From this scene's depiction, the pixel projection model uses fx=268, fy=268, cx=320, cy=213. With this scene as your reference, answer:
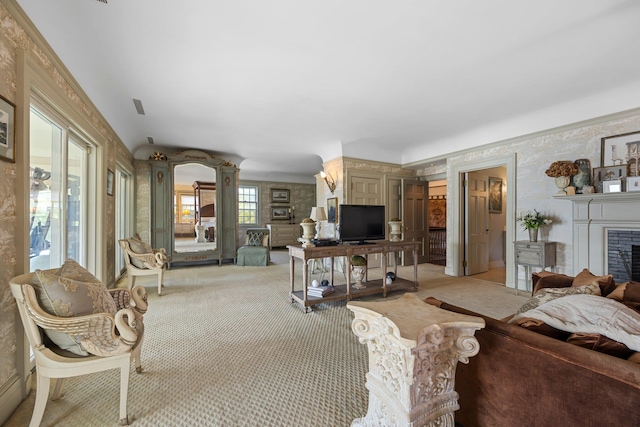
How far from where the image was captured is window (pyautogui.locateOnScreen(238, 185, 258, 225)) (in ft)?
30.8

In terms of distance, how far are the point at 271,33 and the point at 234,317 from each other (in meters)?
2.89

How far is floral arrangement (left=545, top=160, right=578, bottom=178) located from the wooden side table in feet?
3.22

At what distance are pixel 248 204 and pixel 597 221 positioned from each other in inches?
339

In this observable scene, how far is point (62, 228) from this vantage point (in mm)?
2578

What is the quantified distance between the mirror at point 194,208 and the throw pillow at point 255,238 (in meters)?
0.80

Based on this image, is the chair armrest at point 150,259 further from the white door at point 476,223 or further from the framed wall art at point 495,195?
the framed wall art at point 495,195

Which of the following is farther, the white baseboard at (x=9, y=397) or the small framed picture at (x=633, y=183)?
the small framed picture at (x=633, y=183)

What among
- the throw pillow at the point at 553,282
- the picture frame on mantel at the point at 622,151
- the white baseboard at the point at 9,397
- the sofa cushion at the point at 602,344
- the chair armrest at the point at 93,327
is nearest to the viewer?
the sofa cushion at the point at 602,344

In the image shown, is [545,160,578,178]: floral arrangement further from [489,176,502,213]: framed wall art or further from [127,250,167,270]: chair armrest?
[127,250,167,270]: chair armrest

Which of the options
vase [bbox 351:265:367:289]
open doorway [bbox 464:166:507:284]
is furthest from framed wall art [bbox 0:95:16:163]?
open doorway [bbox 464:166:507:284]

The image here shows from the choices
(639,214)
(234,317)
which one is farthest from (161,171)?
(639,214)

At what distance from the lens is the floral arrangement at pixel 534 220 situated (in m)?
3.90

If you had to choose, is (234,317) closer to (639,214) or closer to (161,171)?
(161,171)

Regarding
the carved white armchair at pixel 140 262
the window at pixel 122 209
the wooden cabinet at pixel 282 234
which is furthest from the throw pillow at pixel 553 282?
the wooden cabinet at pixel 282 234
